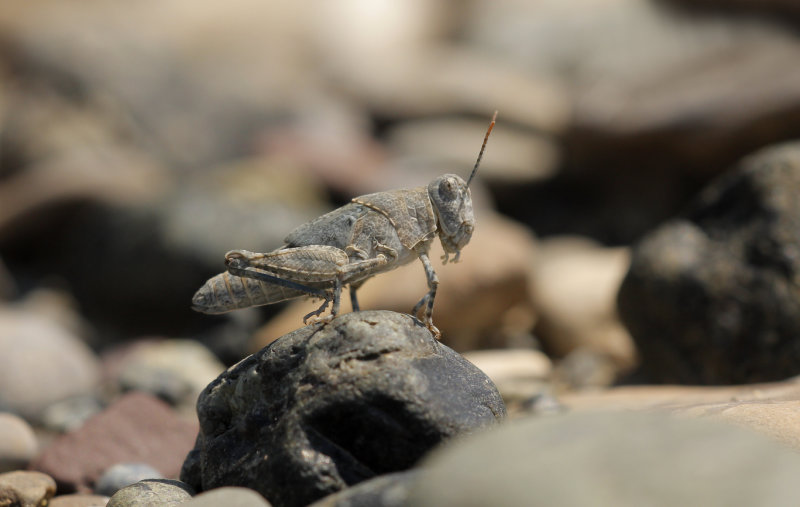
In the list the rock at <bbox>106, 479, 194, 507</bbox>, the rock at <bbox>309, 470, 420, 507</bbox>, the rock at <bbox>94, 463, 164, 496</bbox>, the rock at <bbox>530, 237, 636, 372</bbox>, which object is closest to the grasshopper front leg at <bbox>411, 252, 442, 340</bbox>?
the rock at <bbox>309, 470, 420, 507</bbox>

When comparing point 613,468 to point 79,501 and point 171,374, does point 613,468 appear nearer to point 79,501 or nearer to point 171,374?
point 79,501

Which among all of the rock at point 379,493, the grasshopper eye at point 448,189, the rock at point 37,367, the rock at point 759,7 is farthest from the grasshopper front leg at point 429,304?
the rock at point 759,7

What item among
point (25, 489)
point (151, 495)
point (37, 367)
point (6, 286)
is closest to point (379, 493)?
point (151, 495)

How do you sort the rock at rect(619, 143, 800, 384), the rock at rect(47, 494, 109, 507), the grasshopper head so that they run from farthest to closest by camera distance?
the rock at rect(619, 143, 800, 384)
the rock at rect(47, 494, 109, 507)
the grasshopper head

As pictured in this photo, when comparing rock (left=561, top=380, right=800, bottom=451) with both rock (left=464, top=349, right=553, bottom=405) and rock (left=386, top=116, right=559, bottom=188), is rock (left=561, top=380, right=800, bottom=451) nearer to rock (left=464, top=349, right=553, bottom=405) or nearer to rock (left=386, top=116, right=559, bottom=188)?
rock (left=464, top=349, right=553, bottom=405)

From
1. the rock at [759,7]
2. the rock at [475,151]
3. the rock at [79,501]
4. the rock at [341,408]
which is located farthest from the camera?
the rock at [759,7]

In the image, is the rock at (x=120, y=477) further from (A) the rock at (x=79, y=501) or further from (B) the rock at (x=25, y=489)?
(B) the rock at (x=25, y=489)
